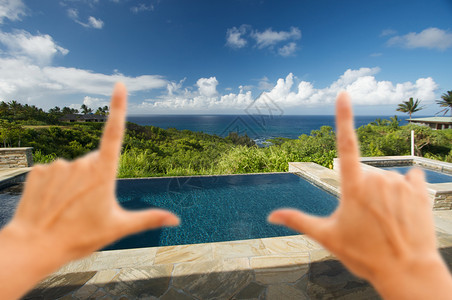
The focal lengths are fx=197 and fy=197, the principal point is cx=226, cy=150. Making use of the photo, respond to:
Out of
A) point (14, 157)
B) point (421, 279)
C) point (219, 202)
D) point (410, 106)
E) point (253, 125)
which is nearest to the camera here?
point (421, 279)

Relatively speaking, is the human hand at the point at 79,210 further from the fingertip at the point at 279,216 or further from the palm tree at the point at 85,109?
the palm tree at the point at 85,109

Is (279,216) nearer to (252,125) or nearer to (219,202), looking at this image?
(219,202)

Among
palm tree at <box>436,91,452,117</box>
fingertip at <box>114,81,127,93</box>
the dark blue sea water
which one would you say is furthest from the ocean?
palm tree at <box>436,91,452,117</box>

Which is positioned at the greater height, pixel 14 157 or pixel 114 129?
pixel 114 129

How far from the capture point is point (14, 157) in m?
8.19

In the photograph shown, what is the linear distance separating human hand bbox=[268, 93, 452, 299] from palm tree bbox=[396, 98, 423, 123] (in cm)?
4482

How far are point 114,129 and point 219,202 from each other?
18.2ft

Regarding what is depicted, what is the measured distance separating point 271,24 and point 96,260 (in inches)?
1158

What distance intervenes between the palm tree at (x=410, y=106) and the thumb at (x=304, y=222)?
44.9 metres

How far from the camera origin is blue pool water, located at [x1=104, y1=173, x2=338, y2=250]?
171 inches

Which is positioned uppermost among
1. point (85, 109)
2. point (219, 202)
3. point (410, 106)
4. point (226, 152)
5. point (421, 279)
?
point (85, 109)

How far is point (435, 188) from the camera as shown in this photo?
468cm

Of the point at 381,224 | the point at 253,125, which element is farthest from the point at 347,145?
the point at 253,125

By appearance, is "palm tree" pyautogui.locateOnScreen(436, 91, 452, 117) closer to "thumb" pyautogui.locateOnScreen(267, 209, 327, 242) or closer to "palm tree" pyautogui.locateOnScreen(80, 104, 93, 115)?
"thumb" pyautogui.locateOnScreen(267, 209, 327, 242)
